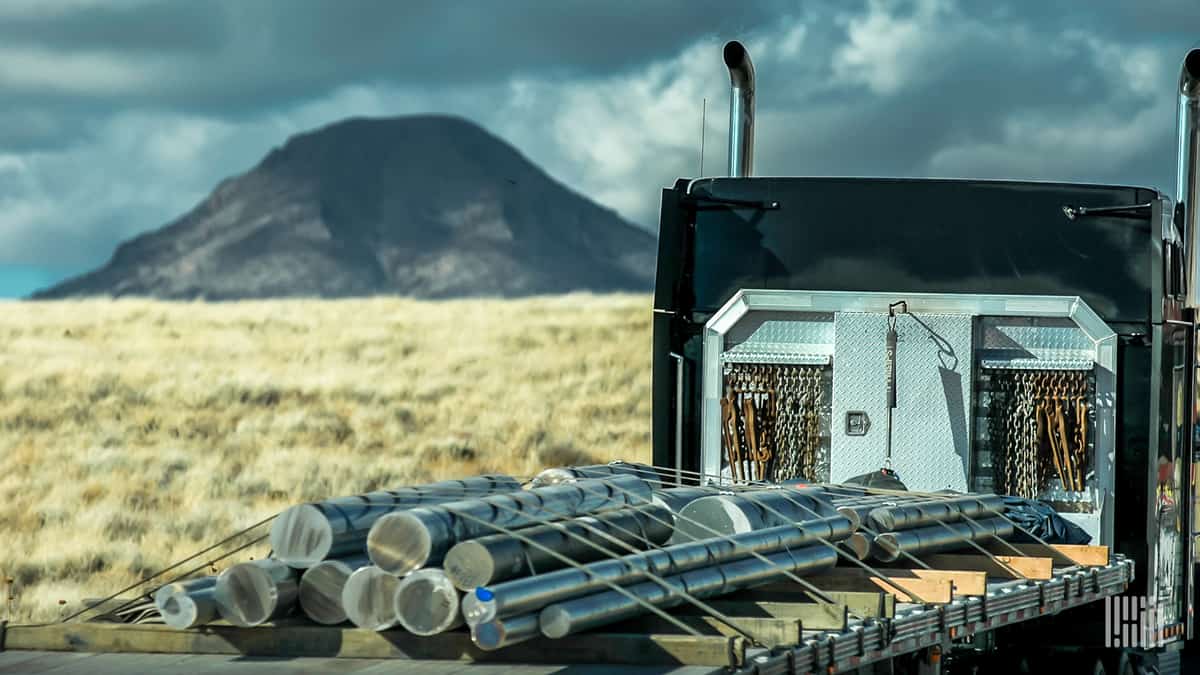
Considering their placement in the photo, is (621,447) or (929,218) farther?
(621,447)

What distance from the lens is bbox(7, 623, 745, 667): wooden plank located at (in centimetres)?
582

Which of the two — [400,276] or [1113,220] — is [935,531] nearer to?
[1113,220]

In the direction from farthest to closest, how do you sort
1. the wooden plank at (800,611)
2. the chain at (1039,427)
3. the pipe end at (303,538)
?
the chain at (1039,427) < the wooden plank at (800,611) < the pipe end at (303,538)

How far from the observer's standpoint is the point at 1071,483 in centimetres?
1088

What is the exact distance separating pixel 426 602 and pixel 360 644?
30 centimetres

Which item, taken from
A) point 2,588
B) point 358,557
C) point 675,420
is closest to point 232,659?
point 358,557

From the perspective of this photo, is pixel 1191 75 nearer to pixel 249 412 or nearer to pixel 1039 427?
pixel 1039 427

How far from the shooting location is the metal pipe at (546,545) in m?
5.88

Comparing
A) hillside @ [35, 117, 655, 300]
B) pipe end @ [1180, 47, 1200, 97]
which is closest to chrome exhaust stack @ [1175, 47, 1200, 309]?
pipe end @ [1180, 47, 1200, 97]

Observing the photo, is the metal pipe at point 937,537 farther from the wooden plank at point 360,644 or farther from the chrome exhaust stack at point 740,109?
the chrome exhaust stack at point 740,109

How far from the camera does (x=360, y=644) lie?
19.8ft

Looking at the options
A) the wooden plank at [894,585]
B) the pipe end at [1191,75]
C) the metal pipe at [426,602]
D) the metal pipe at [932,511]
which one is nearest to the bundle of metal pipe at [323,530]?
the metal pipe at [426,602]

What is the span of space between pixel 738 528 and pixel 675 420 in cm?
380

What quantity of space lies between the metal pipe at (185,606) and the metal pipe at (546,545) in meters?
0.78
